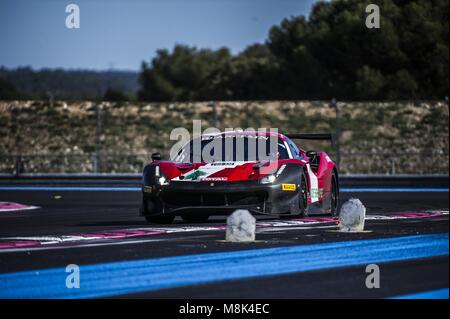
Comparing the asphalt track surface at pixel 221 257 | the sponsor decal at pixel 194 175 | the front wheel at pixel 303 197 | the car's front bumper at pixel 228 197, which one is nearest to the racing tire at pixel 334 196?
the asphalt track surface at pixel 221 257

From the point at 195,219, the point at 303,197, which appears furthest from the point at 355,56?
the point at 303,197

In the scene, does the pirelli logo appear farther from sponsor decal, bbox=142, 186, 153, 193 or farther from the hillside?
the hillside

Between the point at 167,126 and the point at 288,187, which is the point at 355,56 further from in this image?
the point at 288,187

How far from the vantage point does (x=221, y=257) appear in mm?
10039

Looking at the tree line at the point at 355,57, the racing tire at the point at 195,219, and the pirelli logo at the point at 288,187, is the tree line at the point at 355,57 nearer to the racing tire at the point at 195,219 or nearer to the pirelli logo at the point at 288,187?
the racing tire at the point at 195,219

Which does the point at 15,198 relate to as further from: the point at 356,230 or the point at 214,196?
the point at 356,230

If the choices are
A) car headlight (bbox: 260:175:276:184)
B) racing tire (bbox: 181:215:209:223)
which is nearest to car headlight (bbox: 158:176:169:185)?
racing tire (bbox: 181:215:209:223)

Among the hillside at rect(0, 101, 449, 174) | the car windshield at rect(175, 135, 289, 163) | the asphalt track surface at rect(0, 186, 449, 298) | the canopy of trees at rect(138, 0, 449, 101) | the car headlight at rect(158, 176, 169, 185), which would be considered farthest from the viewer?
the canopy of trees at rect(138, 0, 449, 101)

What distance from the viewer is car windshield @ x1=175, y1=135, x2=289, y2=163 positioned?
14781 millimetres

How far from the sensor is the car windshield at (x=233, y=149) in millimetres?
14781

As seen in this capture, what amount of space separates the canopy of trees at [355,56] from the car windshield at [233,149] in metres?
36.2

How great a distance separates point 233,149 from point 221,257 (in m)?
5.07
